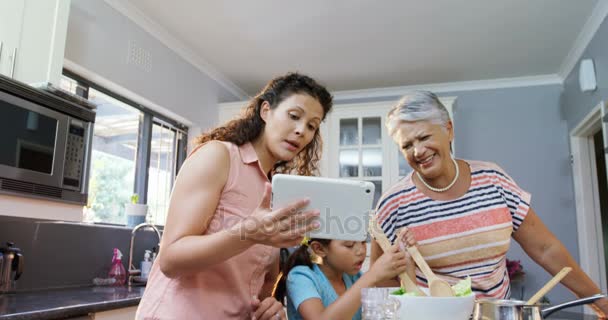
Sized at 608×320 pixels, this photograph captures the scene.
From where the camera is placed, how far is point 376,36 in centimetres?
298

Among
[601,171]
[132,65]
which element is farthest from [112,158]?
[601,171]

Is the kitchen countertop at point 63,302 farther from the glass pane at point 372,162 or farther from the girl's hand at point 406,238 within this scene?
the glass pane at point 372,162

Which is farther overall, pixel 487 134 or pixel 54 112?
pixel 487 134

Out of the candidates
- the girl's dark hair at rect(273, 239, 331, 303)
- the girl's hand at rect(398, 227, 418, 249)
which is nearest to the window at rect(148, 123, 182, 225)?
the girl's dark hair at rect(273, 239, 331, 303)

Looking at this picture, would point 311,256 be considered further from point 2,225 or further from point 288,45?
point 288,45

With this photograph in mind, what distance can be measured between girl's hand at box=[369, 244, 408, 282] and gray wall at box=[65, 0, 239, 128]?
1956mm

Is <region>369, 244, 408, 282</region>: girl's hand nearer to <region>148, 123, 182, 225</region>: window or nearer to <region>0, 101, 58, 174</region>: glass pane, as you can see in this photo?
<region>0, 101, 58, 174</region>: glass pane

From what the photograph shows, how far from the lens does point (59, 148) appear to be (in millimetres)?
1674

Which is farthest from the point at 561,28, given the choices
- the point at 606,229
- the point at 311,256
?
the point at 311,256

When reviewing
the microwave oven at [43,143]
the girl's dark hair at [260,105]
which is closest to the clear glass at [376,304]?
the girl's dark hair at [260,105]

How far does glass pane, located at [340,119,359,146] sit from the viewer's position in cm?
366

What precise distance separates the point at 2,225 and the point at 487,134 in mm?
3290

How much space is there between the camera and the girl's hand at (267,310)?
991mm

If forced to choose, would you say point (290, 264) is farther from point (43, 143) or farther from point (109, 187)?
point (109, 187)
